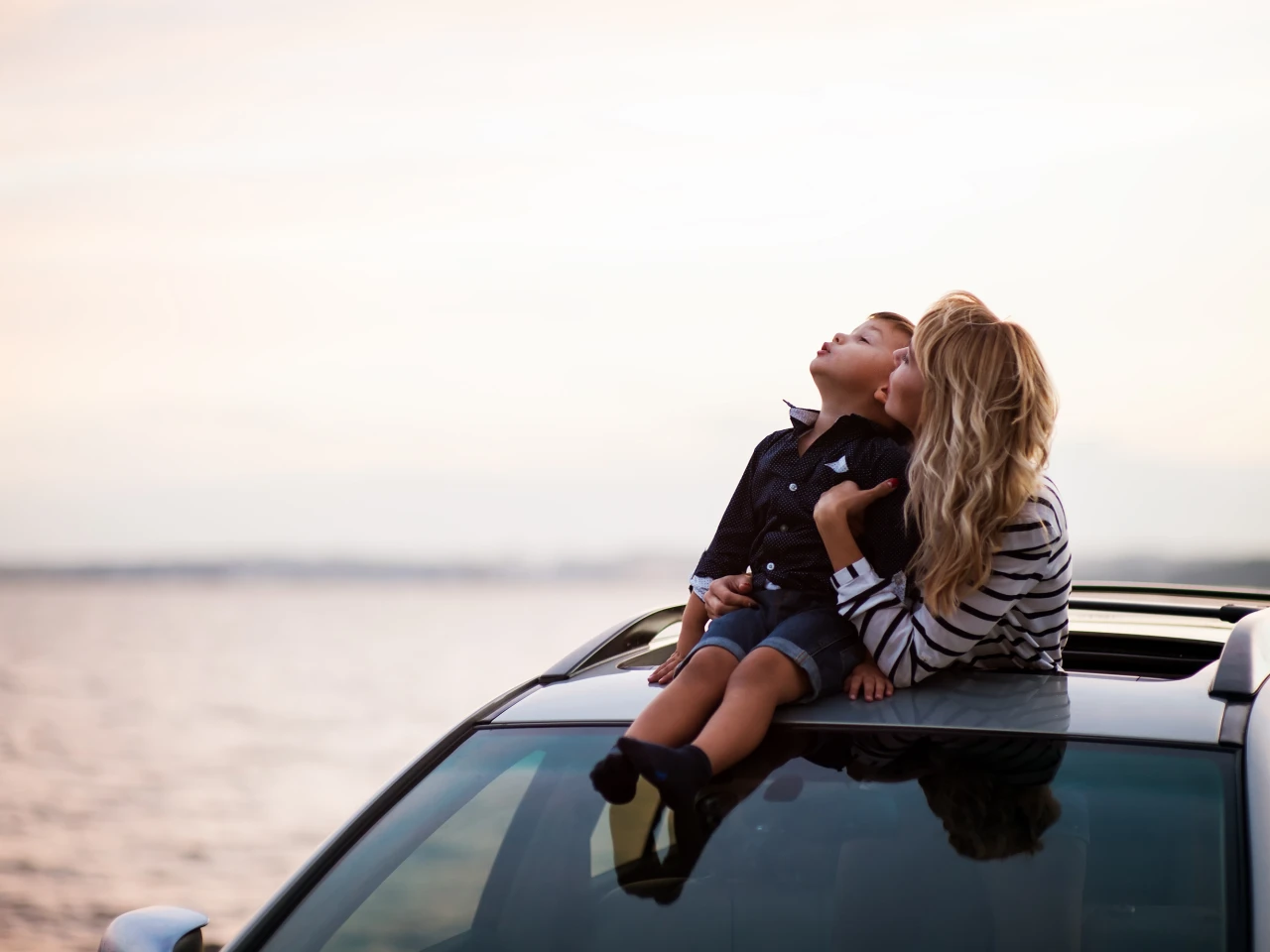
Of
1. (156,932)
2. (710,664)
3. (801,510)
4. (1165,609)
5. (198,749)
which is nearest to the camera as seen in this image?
(156,932)

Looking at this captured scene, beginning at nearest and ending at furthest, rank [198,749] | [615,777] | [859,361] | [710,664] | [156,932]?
[156,932]
[615,777]
[710,664]
[859,361]
[198,749]

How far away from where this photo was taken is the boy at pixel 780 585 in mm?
2178

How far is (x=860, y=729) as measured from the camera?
7.07 feet

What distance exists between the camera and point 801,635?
2.47 m

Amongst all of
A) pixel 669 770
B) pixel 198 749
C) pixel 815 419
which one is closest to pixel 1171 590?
pixel 815 419

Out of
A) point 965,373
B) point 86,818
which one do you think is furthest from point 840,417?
point 86,818

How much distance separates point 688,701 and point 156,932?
910 mm

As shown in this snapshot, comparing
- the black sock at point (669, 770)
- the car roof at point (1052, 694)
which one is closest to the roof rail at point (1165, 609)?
the car roof at point (1052, 694)

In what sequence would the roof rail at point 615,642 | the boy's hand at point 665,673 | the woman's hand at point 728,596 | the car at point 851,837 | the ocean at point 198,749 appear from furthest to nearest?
the ocean at point 198,749
the woman's hand at point 728,596
the roof rail at point 615,642
the boy's hand at point 665,673
the car at point 851,837

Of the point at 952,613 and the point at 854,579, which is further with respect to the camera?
the point at 854,579

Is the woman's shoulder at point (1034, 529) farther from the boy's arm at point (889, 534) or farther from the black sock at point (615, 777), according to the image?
the black sock at point (615, 777)

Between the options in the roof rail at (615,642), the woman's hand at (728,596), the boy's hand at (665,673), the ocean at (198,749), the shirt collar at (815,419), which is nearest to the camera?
the boy's hand at (665,673)

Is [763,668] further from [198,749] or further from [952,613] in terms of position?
[198,749]

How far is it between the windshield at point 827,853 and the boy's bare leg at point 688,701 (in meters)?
0.09
